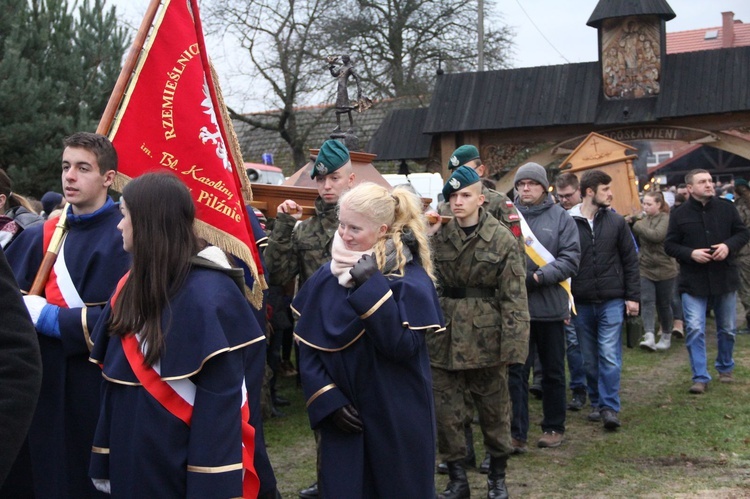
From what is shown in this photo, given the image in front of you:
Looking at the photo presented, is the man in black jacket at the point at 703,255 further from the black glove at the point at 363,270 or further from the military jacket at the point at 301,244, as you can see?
the black glove at the point at 363,270

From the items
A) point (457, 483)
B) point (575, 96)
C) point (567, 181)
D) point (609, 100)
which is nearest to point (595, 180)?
point (567, 181)

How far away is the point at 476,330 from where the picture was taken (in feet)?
19.0

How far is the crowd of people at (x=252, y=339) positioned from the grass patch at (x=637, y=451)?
31 centimetres

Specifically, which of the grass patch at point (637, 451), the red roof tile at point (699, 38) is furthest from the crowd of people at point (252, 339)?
the red roof tile at point (699, 38)

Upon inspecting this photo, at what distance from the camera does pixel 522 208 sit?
7434 millimetres

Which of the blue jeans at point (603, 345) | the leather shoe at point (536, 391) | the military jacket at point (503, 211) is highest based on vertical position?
the military jacket at point (503, 211)

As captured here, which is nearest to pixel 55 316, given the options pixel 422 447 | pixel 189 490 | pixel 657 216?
pixel 189 490

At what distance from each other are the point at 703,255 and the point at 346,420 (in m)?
5.46

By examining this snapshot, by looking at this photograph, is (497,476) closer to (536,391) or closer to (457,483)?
(457,483)

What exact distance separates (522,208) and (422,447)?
11.7 ft

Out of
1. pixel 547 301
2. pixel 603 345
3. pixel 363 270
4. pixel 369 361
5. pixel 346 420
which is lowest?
pixel 603 345

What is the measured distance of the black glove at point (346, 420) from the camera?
4105 millimetres

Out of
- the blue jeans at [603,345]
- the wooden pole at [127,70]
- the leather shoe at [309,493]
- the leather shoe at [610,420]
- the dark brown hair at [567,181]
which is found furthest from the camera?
the dark brown hair at [567,181]

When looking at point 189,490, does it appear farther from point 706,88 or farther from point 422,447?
point 706,88
